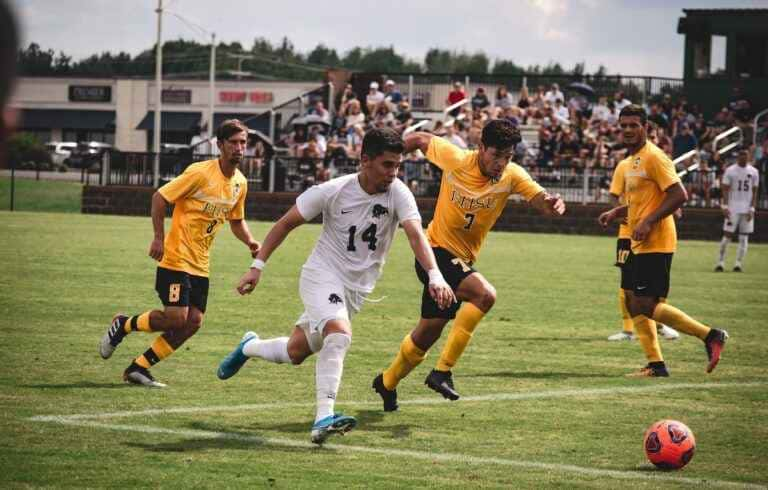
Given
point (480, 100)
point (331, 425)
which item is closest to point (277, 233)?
point (331, 425)

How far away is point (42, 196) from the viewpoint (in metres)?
45.4

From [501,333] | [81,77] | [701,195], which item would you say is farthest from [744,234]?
[81,77]

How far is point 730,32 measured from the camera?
44406 mm

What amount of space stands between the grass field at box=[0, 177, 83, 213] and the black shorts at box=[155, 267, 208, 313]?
32703mm

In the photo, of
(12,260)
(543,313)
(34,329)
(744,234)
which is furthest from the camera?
(744,234)

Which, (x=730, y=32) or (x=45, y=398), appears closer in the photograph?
(x=45, y=398)

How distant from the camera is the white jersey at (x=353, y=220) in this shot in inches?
300

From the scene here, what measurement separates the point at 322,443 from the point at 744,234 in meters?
20.0

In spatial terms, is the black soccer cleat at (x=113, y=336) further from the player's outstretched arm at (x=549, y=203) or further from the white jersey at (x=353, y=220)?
the player's outstretched arm at (x=549, y=203)

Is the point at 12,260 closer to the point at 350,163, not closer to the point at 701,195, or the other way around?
the point at 350,163

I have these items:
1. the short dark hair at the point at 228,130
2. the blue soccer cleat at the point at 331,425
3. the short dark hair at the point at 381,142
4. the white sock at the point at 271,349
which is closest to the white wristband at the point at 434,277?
the short dark hair at the point at 381,142

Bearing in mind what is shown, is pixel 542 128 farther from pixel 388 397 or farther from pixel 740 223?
pixel 388 397

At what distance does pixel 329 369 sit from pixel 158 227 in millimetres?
2695

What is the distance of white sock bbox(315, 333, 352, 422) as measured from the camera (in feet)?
23.2
